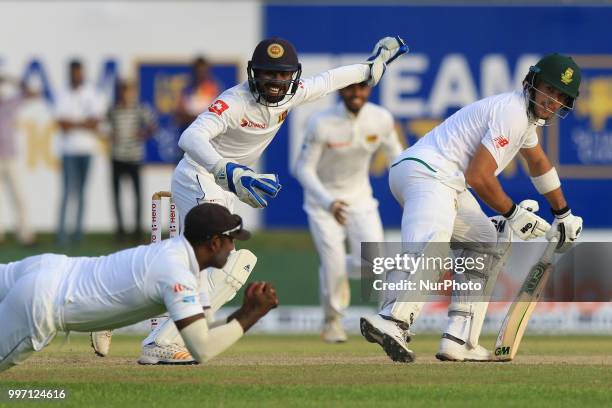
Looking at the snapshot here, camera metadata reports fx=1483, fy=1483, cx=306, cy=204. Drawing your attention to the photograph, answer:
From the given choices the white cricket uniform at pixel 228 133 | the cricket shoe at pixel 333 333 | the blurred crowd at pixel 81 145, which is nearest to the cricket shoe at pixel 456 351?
the white cricket uniform at pixel 228 133

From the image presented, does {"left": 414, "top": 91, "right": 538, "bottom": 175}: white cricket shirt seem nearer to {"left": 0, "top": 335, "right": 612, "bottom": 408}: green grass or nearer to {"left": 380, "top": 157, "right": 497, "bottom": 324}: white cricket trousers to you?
{"left": 380, "top": 157, "right": 497, "bottom": 324}: white cricket trousers

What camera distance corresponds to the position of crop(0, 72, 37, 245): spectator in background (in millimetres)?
17688

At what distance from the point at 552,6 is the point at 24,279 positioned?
11.7 metres

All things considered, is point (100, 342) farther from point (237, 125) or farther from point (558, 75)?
point (558, 75)

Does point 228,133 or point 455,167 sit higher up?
point 228,133

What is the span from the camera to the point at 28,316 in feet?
26.0

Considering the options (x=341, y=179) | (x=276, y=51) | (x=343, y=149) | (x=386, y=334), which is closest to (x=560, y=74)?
(x=276, y=51)

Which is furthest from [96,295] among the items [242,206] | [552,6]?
[552,6]

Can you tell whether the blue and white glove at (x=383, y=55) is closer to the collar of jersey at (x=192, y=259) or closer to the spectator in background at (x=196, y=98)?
the collar of jersey at (x=192, y=259)

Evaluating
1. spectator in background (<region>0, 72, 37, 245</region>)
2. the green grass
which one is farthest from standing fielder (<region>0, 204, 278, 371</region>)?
spectator in background (<region>0, 72, 37, 245</region>)

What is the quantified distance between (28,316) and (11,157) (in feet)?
33.2

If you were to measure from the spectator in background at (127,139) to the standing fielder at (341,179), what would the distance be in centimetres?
430

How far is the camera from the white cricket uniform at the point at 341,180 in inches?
539

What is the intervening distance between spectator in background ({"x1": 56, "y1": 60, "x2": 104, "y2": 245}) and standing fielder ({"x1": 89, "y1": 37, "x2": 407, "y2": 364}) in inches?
305
